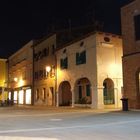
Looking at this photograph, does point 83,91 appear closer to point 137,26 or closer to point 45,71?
point 45,71

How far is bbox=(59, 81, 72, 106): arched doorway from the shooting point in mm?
36250

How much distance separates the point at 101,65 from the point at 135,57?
185 inches

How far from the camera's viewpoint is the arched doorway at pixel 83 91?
3169cm

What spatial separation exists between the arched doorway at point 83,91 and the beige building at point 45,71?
4.77 meters

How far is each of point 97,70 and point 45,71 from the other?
43.0 feet

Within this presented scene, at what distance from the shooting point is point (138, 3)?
2508 cm

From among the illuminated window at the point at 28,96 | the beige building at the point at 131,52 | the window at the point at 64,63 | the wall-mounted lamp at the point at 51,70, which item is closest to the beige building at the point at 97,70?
the window at the point at 64,63

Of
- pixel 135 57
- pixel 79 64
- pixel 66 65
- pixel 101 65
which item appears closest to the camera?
pixel 135 57

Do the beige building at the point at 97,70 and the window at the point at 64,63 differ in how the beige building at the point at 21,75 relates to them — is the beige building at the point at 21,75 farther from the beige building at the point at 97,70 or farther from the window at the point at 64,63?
the beige building at the point at 97,70

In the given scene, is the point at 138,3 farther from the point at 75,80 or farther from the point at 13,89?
the point at 13,89

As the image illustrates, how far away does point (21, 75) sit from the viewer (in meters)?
50.3

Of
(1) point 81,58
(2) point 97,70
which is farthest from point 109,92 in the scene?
(1) point 81,58

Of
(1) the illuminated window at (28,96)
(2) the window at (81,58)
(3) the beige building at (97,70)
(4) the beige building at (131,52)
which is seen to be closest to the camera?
(4) the beige building at (131,52)

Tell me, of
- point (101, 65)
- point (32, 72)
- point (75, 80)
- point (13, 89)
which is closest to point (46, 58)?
point (32, 72)
